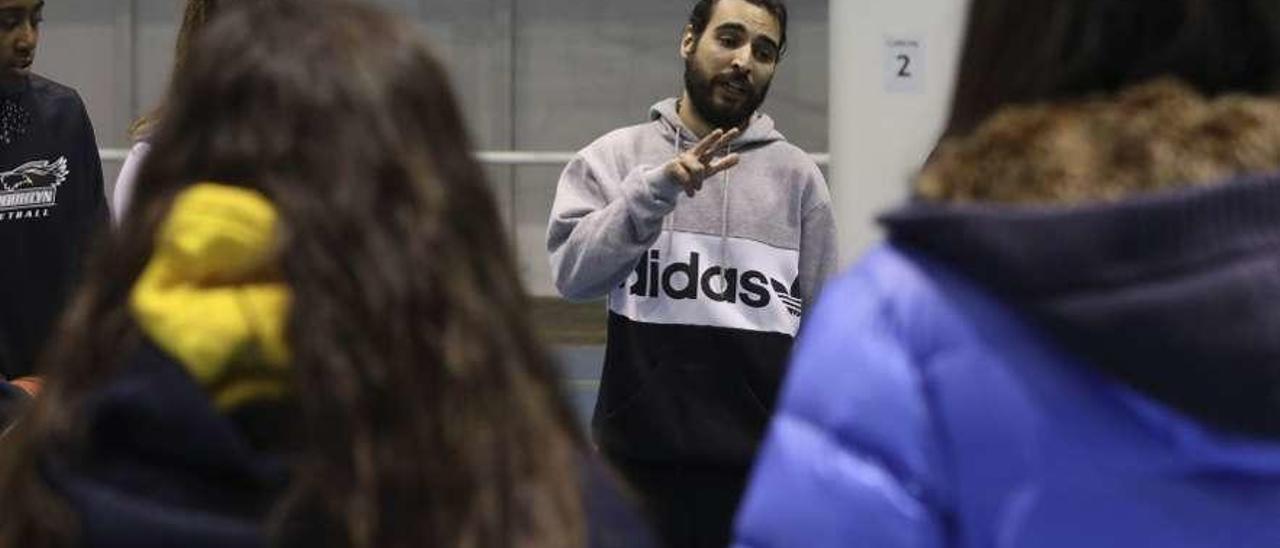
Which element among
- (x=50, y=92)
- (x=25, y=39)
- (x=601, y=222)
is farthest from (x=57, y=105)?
(x=601, y=222)

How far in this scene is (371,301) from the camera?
1.61 metres

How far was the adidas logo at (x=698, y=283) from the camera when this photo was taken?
4.10 meters

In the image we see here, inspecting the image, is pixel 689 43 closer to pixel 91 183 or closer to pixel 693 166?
pixel 693 166

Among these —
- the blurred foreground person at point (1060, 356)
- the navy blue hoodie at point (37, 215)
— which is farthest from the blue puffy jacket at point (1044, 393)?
the navy blue hoodie at point (37, 215)

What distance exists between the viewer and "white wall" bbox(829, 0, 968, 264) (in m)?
5.11

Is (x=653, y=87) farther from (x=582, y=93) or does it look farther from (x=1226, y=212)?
(x=1226, y=212)

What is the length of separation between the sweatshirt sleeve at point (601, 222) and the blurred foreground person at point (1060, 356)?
228 centimetres

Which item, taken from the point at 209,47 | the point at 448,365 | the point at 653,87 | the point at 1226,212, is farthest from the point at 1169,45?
the point at 653,87

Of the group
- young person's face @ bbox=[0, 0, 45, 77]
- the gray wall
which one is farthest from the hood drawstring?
the gray wall

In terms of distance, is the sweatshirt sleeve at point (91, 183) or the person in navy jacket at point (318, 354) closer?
the person in navy jacket at point (318, 354)

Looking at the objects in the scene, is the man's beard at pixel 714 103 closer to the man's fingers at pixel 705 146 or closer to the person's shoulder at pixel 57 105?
the man's fingers at pixel 705 146

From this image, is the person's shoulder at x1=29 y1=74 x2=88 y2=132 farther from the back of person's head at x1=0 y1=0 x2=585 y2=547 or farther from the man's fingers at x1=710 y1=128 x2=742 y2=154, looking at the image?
the back of person's head at x1=0 y1=0 x2=585 y2=547

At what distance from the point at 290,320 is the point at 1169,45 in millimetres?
707

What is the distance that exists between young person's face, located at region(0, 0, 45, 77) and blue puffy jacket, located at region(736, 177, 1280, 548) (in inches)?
114
